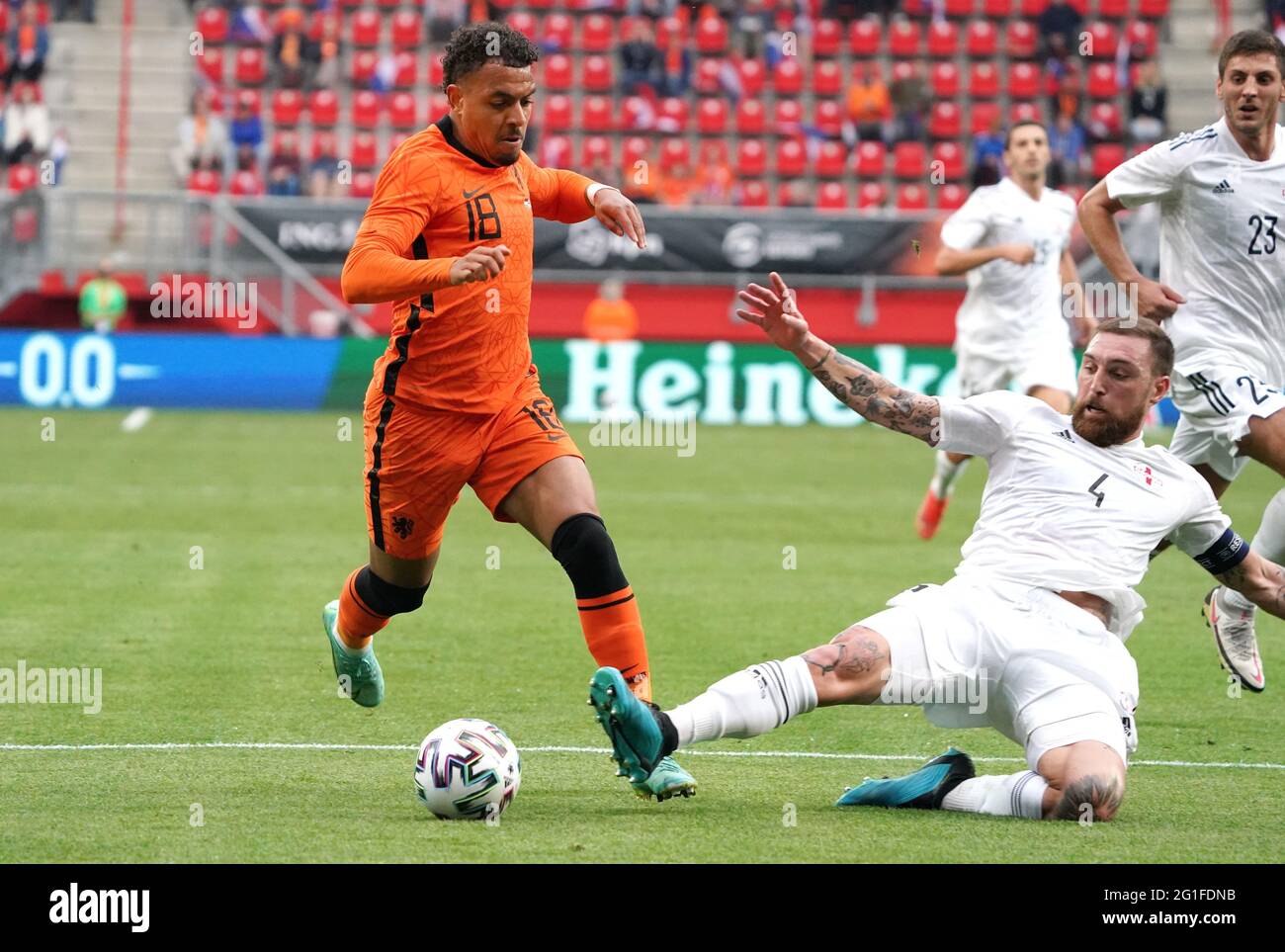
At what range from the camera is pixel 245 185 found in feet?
89.3

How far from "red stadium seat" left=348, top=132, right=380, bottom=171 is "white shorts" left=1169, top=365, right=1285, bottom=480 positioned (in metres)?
21.3

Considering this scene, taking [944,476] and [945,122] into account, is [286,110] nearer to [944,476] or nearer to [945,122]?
[945,122]

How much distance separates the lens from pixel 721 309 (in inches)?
1045

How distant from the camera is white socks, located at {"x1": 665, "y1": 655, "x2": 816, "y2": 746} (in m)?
5.62

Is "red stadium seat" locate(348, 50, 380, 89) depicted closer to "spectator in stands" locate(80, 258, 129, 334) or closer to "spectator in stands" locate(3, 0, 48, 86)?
"spectator in stands" locate(3, 0, 48, 86)

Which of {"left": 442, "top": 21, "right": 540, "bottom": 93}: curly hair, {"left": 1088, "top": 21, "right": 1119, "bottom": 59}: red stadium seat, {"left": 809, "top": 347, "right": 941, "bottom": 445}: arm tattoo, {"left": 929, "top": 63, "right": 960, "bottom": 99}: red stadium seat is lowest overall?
{"left": 809, "top": 347, "right": 941, "bottom": 445}: arm tattoo

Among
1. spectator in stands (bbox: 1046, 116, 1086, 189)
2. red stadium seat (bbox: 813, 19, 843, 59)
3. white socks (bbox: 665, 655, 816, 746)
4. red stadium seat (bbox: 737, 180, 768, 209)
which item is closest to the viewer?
white socks (bbox: 665, 655, 816, 746)

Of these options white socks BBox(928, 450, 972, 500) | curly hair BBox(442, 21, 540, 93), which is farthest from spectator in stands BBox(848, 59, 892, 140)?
curly hair BBox(442, 21, 540, 93)

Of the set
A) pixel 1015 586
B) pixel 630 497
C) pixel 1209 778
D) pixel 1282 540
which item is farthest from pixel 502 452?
pixel 630 497

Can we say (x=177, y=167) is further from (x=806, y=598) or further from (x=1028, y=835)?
(x=1028, y=835)

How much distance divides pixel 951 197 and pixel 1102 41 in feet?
14.0

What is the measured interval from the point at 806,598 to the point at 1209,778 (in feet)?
15.0

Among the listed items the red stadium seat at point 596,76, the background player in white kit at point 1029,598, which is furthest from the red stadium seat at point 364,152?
the background player in white kit at point 1029,598

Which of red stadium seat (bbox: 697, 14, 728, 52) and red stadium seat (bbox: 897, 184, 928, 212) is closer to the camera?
red stadium seat (bbox: 897, 184, 928, 212)
